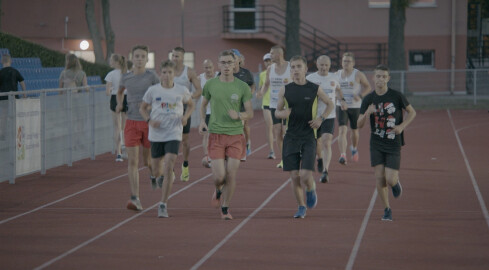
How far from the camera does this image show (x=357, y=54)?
1826 inches

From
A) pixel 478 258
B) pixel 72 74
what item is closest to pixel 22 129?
pixel 72 74

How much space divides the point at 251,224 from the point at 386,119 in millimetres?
1959

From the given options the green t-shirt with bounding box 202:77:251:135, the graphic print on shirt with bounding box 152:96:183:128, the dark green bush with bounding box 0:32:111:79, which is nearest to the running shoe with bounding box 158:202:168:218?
the graphic print on shirt with bounding box 152:96:183:128

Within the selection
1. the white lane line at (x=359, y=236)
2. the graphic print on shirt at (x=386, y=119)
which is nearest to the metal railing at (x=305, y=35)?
the white lane line at (x=359, y=236)

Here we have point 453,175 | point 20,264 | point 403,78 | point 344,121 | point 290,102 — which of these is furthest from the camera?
point 403,78

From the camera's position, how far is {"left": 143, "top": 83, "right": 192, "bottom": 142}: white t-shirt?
1181cm

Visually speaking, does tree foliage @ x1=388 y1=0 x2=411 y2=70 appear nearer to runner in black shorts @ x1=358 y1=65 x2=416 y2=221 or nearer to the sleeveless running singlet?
the sleeveless running singlet

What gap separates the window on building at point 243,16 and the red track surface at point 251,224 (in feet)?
98.4

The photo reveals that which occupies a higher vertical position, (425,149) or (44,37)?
(44,37)

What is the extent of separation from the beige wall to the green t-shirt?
3459 centimetres

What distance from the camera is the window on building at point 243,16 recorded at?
47.2m

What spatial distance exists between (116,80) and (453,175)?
249 inches

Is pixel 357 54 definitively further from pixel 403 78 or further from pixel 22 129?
pixel 22 129

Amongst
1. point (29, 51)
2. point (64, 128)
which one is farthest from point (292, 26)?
point (64, 128)
